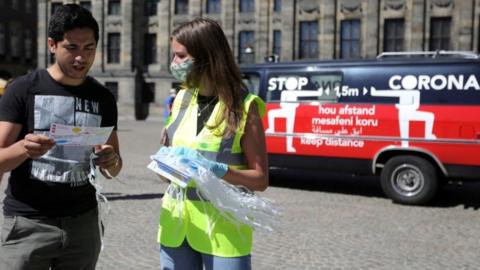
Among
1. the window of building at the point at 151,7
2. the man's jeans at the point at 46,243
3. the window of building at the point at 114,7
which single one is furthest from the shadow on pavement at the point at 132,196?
the window of building at the point at 114,7

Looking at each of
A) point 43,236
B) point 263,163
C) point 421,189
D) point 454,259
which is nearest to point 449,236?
point 454,259

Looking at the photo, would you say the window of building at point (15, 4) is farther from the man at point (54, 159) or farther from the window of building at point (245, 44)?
the man at point (54, 159)

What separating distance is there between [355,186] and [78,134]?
9574 millimetres

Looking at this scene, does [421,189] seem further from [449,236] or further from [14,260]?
[14,260]

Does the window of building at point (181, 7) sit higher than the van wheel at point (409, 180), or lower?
higher

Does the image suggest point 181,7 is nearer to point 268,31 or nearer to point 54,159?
point 268,31

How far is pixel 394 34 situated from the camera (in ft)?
112

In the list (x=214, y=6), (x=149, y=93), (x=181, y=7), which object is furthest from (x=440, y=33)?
(x=149, y=93)

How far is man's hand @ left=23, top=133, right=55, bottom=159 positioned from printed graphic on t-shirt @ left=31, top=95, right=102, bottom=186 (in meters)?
0.22

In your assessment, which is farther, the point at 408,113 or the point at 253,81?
the point at 253,81

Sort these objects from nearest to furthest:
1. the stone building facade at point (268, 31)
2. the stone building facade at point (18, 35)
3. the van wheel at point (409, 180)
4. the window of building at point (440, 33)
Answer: the van wheel at point (409, 180) → the window of building at point (440, 33) → the stone building facade at point (268, 31) → the stone building facade at point (18, 35)

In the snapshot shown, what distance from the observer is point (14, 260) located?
254cm

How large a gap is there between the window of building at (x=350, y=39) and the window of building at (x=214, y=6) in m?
9.70

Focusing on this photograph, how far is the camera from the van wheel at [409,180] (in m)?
9.10
